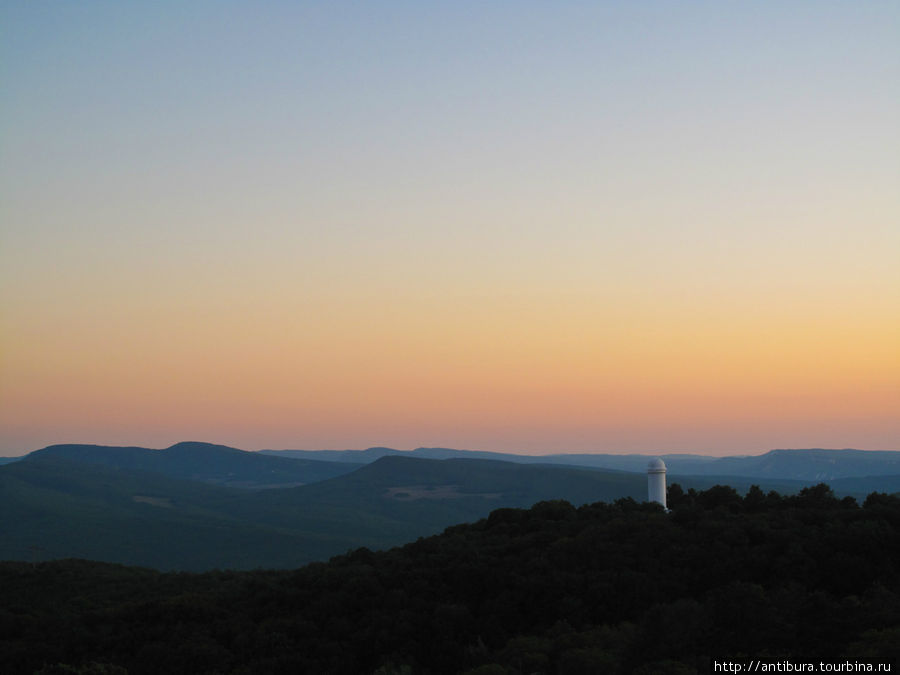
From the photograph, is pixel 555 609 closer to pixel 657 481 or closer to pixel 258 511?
pixel 657 481

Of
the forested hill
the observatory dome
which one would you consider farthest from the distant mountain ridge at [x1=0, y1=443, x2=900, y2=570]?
the forested hill

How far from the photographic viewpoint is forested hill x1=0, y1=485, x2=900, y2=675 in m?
18.6

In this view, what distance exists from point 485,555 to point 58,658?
40.9 feet

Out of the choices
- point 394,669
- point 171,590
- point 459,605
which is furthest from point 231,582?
→ point 394,669

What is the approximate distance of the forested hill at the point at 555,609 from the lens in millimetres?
18594

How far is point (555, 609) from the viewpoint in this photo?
74.8ft

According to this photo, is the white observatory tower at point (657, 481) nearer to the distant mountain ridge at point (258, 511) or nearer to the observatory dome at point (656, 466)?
the observatory dome at point (656, 466)

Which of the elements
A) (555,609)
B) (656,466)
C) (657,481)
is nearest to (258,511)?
(657,481)

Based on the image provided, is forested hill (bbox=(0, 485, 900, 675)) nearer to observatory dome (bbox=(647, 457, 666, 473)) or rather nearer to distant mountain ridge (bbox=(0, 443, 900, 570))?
observatory dome (bbox=(647, 457, 666, 473))

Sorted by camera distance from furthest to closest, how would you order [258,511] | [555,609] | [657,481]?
1. [258,511]
2. [657,481]
3. [555,609]

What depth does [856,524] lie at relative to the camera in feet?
82.1

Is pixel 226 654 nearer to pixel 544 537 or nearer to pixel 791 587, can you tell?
pixel 544 537

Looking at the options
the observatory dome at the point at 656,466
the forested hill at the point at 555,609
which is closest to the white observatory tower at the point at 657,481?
the observatory dome at the point at 656,466

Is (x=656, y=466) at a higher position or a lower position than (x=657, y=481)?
higher
